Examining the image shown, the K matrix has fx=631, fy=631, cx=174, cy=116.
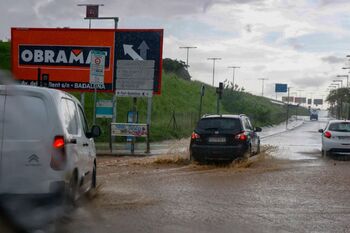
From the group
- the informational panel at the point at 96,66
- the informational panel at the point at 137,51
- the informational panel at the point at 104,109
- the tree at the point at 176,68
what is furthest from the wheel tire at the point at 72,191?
the tree at the point at 176,68

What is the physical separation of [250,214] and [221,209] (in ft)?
2.05

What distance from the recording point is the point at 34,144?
23.6 ft

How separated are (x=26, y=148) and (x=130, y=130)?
15.8 meters

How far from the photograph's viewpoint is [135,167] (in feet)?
57.3

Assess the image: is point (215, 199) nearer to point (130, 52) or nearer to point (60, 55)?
point (130, 52)

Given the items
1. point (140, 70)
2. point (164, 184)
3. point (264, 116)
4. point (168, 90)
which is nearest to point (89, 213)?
point (164, 184)

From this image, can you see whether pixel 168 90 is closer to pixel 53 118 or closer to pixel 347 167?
pixel 347 167

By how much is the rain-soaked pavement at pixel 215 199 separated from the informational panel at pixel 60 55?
10800 millimetres

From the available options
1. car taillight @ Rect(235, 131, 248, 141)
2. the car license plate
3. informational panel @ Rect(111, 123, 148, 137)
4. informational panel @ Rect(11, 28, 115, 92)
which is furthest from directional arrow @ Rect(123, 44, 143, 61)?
car taillight @ Rect(235, 131, 248, 141)

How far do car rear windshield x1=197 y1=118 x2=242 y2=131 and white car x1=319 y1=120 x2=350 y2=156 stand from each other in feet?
18.4

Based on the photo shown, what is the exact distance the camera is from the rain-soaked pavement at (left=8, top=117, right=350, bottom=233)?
28.6ft

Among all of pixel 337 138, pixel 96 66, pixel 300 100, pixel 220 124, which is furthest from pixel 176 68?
pixel 220 124

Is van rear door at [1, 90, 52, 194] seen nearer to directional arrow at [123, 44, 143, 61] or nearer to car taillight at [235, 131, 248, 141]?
car taillight at [235, 131, 248, 141]

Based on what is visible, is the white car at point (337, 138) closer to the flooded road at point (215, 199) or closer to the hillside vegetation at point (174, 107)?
the flooded road at point (215, 199)
